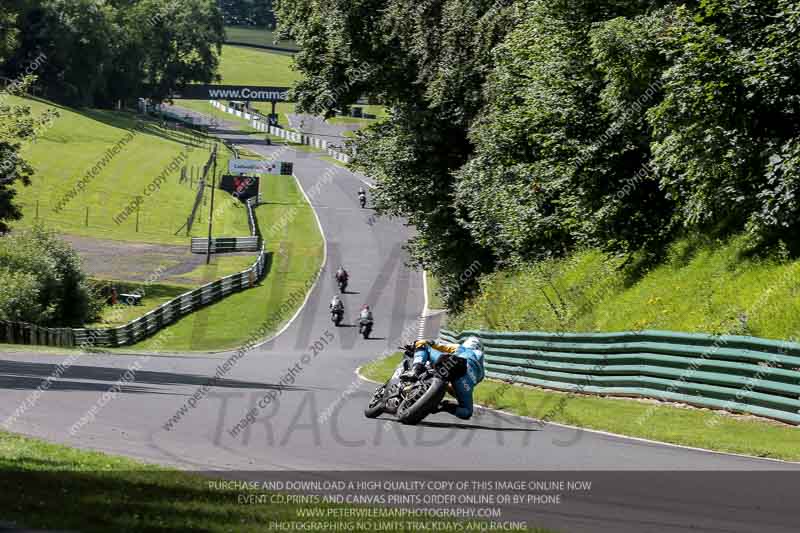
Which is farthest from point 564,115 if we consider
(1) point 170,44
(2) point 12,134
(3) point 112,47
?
(1) point 170,44

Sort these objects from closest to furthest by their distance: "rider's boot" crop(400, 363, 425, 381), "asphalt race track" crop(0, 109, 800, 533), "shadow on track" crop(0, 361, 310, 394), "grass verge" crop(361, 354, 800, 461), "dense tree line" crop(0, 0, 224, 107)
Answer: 1. "asphalt race track" crop(0, 109, 800, 533)
2. "grass verge" crop(361, 354, 800, 461)
3. "rider's boot" crop(400, 363, 425, 381)
4. "shadow on track" crop(0, 361, 310, 394)
5. "dense tree line" crop(0, 0, 224, 107)

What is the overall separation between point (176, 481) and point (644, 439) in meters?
6.79

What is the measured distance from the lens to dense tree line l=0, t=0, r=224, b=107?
123 metres

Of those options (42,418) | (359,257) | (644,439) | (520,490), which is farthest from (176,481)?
(359,257)

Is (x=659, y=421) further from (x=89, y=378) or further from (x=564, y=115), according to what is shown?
(x=564, y=115)

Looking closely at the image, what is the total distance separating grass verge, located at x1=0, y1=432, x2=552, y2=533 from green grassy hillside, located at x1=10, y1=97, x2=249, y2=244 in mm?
56957

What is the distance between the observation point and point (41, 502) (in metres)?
7.52

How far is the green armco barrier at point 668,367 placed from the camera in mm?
14836

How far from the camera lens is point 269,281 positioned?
60.1 m

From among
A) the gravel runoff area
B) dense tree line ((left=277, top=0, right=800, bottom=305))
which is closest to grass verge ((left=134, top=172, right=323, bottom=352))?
the gravel runoff area

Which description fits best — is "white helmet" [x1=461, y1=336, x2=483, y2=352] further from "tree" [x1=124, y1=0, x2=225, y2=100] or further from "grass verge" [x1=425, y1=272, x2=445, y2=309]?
"tree" [x1=124, y1=0, x2=225, y2=100]

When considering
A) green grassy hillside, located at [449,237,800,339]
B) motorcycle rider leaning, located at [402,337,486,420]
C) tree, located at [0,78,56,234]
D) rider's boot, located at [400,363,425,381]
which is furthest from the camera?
tree, located at [0,78,56,234]

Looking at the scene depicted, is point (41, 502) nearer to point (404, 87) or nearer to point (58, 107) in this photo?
point (404, 87)

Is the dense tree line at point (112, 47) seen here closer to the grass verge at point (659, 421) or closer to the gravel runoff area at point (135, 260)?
the gravel runoff area at point (135, 260)
